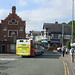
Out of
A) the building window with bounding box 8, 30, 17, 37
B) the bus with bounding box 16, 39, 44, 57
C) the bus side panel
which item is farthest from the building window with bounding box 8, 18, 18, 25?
the bus side panel

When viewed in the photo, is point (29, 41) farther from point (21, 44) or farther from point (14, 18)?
point (14, 18)

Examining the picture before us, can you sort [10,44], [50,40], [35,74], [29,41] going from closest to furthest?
1. [35,74]
2. [29,41]
3. [10,44]
4. [50,40]

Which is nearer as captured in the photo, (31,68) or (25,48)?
(31,68)

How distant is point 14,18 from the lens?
4662cm

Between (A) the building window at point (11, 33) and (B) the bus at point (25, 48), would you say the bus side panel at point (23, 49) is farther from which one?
(A) the building window at point (11, 33)

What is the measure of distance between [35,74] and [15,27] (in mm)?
35867

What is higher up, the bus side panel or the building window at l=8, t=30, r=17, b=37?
the building window at l=8, t=30, r=17, b=37

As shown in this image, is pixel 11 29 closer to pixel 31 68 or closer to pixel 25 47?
pixel 25 47

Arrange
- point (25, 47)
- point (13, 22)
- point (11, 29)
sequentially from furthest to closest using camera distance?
point (13, 22), point (11, 29), point (25, 47)

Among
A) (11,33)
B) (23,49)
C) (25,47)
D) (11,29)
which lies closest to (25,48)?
(25,47)

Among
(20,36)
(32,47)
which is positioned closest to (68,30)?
(20,36)

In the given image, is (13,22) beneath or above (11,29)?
above

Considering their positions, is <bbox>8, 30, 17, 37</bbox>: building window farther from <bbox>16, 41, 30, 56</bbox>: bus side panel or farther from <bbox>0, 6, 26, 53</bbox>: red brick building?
<bbox>16, 41, 30, 56</bbox>: bus side panel

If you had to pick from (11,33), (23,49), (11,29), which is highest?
(11,29)
